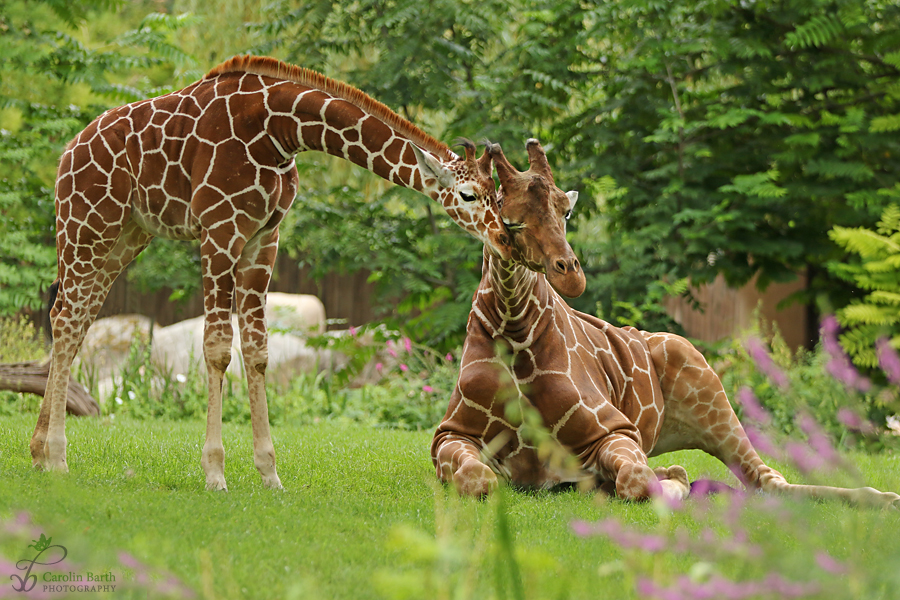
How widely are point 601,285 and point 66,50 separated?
24.2 feet

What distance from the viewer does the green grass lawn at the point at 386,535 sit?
2039 mm

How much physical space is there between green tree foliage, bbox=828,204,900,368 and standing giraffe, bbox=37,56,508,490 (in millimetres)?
6242

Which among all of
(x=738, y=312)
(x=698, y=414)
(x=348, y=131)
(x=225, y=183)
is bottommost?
(x=738, y=312)

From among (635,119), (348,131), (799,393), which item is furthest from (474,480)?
(635,119)

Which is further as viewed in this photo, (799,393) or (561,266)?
(799,393)

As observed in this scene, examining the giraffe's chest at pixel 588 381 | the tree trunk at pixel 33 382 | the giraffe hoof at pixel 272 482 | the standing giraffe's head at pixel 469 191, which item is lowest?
the tree trunk at pixel 33 382

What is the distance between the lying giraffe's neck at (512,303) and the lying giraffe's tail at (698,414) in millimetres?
1052

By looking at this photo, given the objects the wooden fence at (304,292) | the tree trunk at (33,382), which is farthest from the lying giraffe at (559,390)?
the wooden fence at (304,292)

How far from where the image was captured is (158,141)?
14.3ft

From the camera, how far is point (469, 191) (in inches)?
157

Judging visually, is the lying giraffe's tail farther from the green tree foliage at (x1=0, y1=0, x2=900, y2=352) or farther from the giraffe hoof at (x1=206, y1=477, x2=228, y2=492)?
the green tree foliage at (x1=0, y1=0, x2=900, y2=352)
